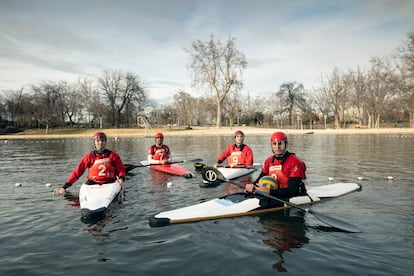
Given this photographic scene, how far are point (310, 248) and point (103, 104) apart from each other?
2580 inches

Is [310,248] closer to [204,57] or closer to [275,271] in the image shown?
[275,271]

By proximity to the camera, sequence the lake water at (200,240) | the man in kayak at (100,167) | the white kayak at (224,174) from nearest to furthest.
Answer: the lake water at (200,240) → the man in kayak at (100,167) → the white kayak at (224,174)

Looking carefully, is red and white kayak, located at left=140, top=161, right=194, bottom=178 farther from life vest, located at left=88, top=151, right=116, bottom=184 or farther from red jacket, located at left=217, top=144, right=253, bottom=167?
life vest, located at left=88, top=151, right=116, bottom=184

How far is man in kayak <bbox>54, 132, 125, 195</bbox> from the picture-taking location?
7.73 meters

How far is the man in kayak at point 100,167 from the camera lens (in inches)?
304

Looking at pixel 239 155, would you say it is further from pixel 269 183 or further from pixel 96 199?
pixel 96 199

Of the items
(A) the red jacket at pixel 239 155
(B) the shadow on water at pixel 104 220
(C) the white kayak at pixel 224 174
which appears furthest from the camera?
(A) the red jacket at pixel 239 155

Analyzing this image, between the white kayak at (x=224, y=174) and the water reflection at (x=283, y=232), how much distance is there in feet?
7.85

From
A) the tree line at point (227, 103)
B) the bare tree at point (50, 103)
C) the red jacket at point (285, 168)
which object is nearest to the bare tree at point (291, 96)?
the tree line at point (227, 103)

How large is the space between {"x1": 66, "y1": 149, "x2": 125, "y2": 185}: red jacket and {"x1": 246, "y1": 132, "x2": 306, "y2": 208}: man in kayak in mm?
3662

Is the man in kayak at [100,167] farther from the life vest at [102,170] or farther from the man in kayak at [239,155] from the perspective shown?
the man in kayak at [239,155]

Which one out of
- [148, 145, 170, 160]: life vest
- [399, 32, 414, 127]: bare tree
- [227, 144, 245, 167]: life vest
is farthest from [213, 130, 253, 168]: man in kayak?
[399, 32, 414, 127]: bare tree

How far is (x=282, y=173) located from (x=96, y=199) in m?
4.32

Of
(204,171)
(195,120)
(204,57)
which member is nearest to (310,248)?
(204,171)
